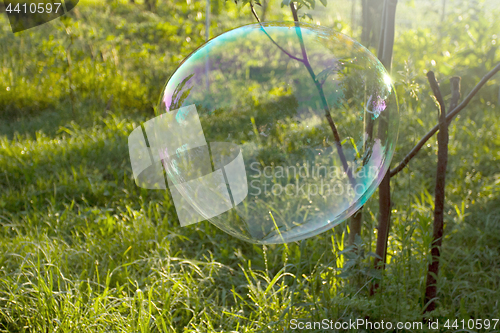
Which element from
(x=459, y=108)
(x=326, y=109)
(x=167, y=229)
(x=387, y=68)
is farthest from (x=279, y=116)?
(x=167, y=229)

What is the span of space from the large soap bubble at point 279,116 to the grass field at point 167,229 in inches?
5.7

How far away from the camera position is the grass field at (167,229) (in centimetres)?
161

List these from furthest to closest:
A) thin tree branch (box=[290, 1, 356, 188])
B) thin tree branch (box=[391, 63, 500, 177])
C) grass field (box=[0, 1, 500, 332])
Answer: grass field (box=[0, 1, 500, 332])
thin tree branch (box=[391, 63, 500, 177])
thin tree branch (box=[290, 1, 356, 188])

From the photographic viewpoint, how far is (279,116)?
4.62 ft

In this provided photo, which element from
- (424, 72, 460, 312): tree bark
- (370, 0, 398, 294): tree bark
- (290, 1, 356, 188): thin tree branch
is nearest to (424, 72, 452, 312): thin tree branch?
(424, 72, 460, 312): tree bark

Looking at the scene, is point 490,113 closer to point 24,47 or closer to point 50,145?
point 50,145

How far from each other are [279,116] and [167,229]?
1327 mm

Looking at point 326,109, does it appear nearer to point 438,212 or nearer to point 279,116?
point 279,116

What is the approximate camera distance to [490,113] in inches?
152

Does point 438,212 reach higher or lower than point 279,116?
lower

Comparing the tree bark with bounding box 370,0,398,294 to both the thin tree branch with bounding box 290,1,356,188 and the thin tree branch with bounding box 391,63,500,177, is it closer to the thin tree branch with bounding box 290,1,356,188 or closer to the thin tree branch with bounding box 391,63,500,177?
the thin tree branch with bounding box 391,63,500,177

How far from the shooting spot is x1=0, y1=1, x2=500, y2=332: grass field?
1.61 m

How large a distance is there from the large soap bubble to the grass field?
15 cm

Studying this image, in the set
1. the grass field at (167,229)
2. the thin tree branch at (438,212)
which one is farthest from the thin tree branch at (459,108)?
the grass field at (167,229)
